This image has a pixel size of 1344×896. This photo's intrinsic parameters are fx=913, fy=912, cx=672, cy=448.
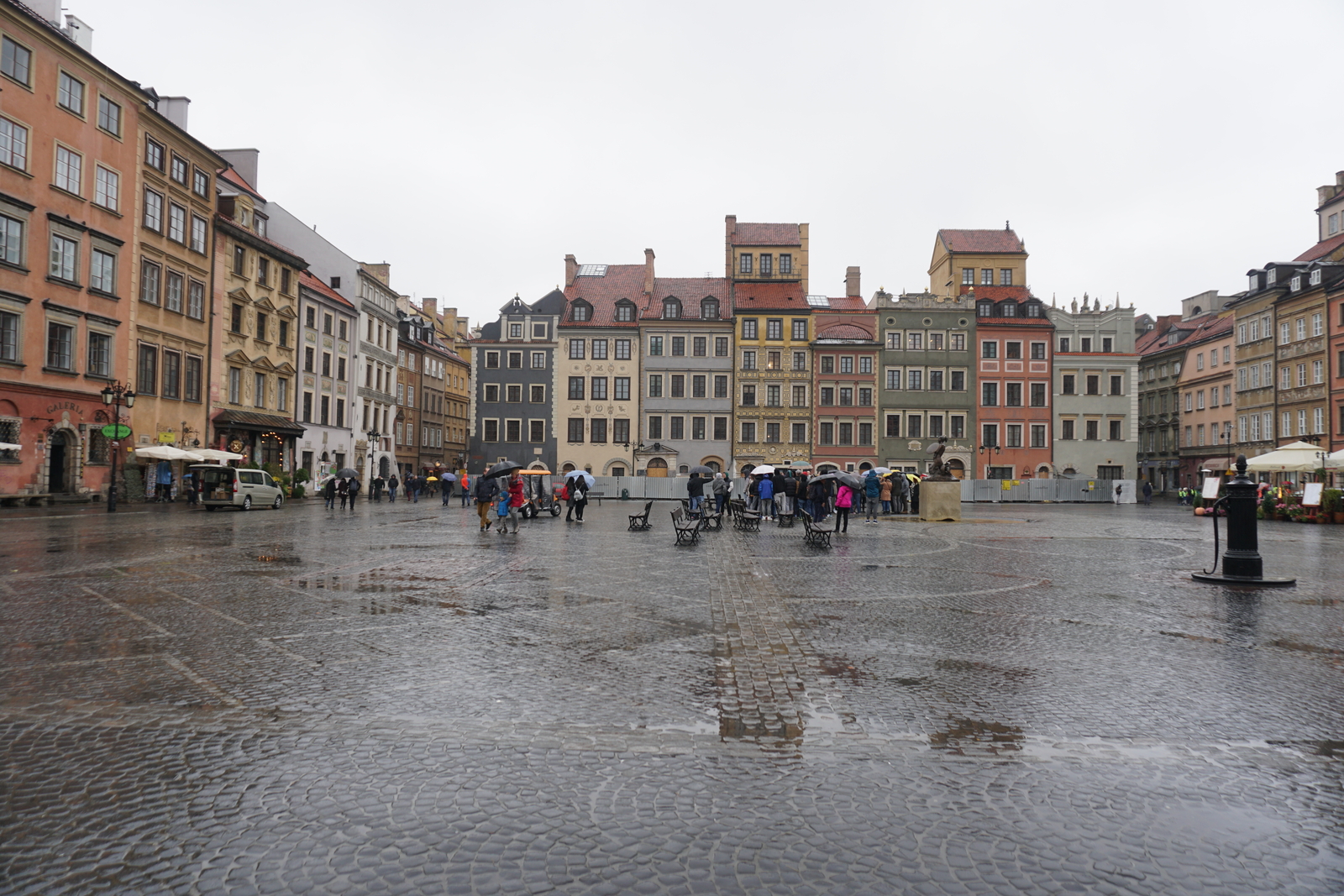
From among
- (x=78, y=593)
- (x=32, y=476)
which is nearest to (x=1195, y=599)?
(x=78, y=593)

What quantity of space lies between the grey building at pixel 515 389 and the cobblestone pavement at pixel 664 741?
57.0m

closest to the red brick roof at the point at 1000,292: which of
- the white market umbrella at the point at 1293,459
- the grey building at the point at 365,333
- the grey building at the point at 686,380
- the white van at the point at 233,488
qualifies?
the grey building at the point at 686,380

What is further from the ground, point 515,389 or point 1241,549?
point 515,389

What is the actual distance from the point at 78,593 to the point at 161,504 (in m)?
27.3

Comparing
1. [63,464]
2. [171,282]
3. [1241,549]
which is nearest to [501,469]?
[1241,549]

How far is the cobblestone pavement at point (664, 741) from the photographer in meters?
3.62

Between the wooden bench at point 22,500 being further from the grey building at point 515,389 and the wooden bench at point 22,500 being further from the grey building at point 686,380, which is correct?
the grey building at point 686,380

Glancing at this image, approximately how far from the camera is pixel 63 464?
32.7m

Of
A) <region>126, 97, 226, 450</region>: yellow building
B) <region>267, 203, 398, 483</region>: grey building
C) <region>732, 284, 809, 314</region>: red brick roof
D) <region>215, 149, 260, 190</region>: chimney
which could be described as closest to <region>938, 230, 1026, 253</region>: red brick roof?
<region>732, 284, 809, 314</region>: red brick roof

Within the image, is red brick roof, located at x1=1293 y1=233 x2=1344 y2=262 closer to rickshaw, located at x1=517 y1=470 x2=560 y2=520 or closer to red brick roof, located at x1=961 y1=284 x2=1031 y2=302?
red brick roof, located at x1=961 y1=284 x2=1031 y2=302

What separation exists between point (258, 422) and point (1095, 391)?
5467 centimetres

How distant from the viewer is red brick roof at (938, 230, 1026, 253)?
222 ft

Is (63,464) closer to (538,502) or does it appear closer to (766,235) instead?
(538,502)

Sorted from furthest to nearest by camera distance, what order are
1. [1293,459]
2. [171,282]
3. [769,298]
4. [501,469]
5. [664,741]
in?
[769,298] < [171,282] < [1293,459] < [501,469] < [664,741]
